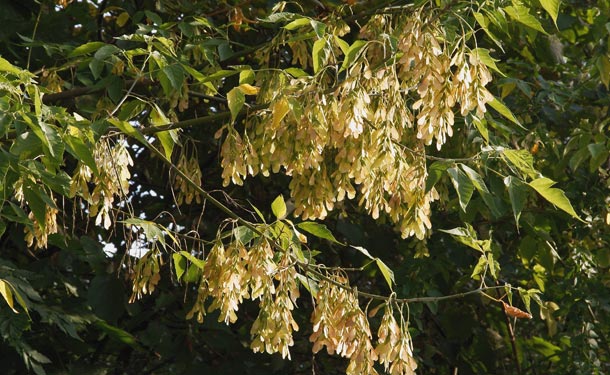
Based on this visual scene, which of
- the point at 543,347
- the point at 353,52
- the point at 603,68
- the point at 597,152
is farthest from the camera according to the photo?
the point at 543,347

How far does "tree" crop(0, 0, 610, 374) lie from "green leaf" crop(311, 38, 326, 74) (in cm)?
2

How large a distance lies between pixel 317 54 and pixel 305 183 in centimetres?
28

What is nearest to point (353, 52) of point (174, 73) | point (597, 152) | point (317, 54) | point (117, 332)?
point (317, 54)

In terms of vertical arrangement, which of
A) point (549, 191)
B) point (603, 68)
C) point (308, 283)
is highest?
point (549, 191)

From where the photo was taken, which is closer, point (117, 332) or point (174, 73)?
Answer: point (174, 73)

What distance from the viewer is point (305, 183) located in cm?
214

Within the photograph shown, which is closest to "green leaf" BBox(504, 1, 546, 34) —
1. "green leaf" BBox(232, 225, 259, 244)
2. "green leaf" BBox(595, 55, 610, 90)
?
"green leaf" BBox(232, 225, 259, 244)

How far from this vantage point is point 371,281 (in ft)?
13.8

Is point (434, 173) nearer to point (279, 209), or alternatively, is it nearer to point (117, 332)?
point (279, 209)

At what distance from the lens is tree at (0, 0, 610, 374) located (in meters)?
1.96

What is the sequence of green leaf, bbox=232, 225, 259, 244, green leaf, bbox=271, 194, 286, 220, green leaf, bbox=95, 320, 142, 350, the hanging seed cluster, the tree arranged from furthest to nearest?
green leaf, bbox=95, 320, 142, 350 → green leaf, bbox=271, 194, 286, 220 → green leaf, bbox=232, 225, 259, 244 → the tree → the hanging seed cluster

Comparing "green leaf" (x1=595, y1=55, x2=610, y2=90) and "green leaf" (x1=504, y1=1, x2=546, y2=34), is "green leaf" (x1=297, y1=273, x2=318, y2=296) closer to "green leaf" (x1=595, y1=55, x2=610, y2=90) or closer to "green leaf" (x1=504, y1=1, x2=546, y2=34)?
"green leaf" (x1=504, y1=1, x2=546, y2=34)

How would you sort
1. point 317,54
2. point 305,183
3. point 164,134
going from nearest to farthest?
1. point 317,54
2. point 305,183
3. point 164,134

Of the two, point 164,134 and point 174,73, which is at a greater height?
point 174,73
